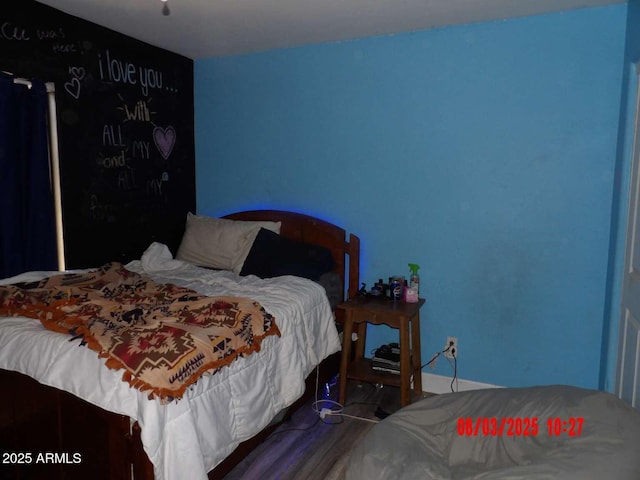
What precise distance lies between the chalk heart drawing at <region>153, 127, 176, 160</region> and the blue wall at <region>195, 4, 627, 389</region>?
0.71 meters

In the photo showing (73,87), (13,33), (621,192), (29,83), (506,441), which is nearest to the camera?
(506,441)

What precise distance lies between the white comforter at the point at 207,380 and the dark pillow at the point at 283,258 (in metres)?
0.22

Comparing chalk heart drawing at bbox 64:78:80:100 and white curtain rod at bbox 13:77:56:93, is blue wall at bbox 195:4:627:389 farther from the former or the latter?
white curtain rod at bbox 13:77:56:93

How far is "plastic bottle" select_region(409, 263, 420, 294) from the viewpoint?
2.92m

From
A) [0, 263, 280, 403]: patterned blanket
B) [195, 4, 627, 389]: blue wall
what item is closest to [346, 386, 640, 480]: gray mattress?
[0, 263, 280, 403]: patterned blanket

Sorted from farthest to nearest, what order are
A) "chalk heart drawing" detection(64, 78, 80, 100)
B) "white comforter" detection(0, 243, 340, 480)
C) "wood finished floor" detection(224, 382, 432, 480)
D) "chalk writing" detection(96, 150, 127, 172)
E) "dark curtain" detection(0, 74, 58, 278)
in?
"chalk writing" detection(96, 150, 127, 172), "chalk heart drawing" detection(64, 78, 80, 100), "dark curtain" detection(0, 74, 58, 278), "wood finished floor" detection(224, 382, 432, 480), "white comforter" detection(0, 243, 340, 480)

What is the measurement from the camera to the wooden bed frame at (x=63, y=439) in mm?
1676

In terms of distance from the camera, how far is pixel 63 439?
5.94 feet

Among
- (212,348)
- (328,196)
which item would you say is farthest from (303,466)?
(328,196)

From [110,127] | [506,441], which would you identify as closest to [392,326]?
[506,441]

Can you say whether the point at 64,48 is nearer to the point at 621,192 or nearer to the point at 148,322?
the point at 148,322

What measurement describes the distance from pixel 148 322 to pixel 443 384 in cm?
195

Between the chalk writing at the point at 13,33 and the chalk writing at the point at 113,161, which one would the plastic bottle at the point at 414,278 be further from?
the chalk writing at the point at 13,33

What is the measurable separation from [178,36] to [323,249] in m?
1.72
